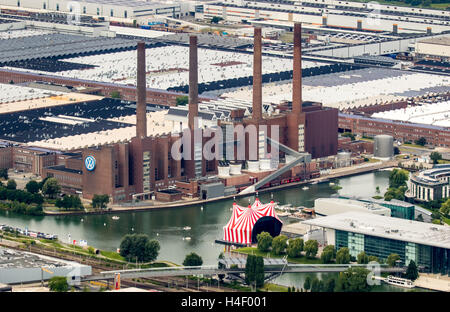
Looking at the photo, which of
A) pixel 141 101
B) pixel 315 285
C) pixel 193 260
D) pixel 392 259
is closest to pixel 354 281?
pixel 315 285

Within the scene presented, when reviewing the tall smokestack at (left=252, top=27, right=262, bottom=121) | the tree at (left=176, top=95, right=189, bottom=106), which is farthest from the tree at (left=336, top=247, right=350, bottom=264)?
the tree at (left=176, top=95, right=189, bottom=106)

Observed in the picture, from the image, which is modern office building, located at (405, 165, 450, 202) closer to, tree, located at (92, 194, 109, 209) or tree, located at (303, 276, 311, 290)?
tree, located at (92, 194, 109, 209)

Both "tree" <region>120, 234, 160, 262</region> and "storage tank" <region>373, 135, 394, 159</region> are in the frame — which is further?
"storage tank" <region>373, 135, 394, 159</region>

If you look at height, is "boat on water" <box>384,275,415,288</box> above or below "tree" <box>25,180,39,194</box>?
below

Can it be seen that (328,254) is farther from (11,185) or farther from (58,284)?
(11,185)

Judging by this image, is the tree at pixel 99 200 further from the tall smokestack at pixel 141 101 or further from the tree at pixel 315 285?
the tree at pixel 315 285

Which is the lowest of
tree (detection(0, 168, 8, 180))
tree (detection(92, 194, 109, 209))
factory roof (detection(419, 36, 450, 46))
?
tree (detection(92, 194, 109, 209))
